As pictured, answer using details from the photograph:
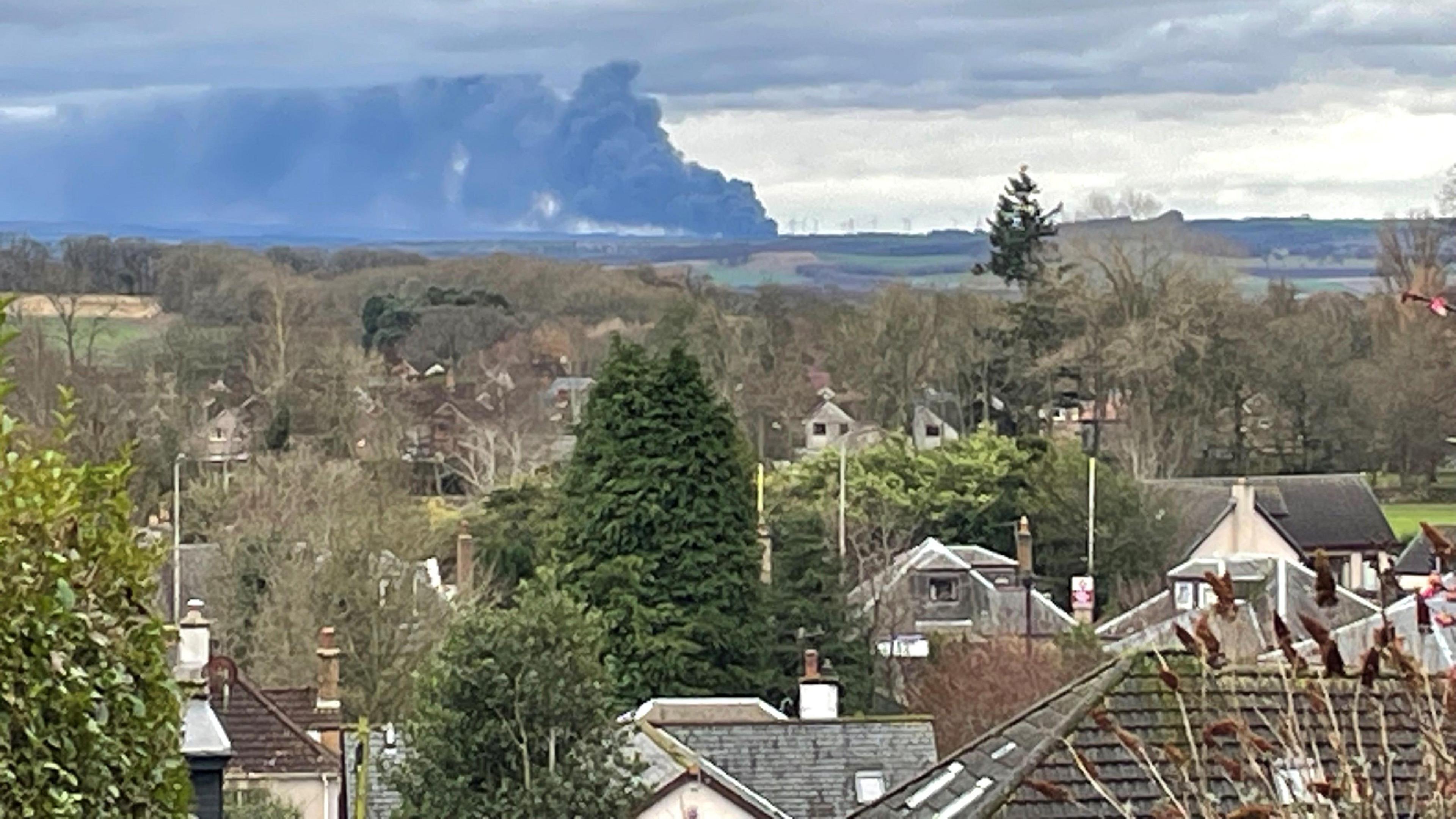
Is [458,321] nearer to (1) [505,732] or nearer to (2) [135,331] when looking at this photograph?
(2) [135,331]

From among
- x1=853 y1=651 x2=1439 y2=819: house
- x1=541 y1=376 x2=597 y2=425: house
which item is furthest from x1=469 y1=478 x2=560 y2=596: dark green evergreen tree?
x1=853 y1=651 x2=1439 y2=819: house

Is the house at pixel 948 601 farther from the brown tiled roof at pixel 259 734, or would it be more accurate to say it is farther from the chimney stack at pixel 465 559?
the brown tiled roof at pixel 259 734

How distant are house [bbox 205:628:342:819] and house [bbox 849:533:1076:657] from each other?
1946cm

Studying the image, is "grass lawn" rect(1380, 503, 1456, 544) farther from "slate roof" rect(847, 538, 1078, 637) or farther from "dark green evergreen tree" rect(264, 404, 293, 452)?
"dark green evergreen tree" rect(264, 404, 293, 452)

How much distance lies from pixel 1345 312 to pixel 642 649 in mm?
43430

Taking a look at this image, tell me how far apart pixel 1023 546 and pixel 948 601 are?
4.60 metres

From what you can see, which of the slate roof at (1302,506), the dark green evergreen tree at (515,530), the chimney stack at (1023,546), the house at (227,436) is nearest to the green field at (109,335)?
the house at (227,436)

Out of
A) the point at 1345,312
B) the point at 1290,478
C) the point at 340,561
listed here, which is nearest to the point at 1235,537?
the point at 1290,478

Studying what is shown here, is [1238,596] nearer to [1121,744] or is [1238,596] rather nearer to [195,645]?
[195,645]

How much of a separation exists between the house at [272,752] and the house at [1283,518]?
3293 centimetres

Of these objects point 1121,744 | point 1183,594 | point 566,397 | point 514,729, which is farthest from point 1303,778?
point 566,397

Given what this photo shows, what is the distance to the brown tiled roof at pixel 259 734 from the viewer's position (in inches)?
978

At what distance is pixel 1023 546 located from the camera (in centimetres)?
5603

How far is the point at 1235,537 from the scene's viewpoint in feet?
195
